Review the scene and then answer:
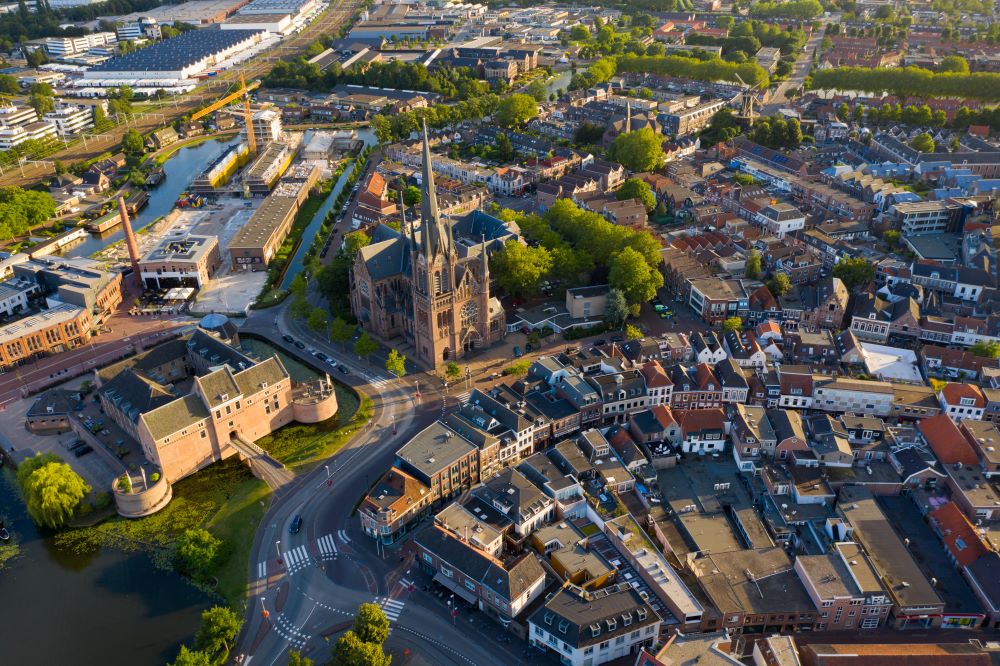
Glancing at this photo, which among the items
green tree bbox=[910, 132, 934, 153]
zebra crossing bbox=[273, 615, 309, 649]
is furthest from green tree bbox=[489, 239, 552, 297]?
green tree bbox=[910, 132, 934, 153]

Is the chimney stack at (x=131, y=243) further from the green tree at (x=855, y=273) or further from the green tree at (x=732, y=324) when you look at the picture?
the green tree at (x=855, y=273)

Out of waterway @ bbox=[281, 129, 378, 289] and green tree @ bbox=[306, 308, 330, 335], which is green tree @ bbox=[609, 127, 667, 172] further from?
green tree @ bbox=[306, 308, 330, 335]

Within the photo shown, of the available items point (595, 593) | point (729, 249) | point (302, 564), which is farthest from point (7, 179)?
point (595, 593)

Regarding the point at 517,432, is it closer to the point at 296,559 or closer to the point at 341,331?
the point at 296,559

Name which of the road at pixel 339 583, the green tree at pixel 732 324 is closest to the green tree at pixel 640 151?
the green tree at pixel 732 324

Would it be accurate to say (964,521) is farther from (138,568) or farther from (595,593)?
(138,568)

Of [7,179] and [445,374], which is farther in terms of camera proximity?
[7,179]

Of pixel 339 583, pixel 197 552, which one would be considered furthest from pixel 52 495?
pixel 339 583
